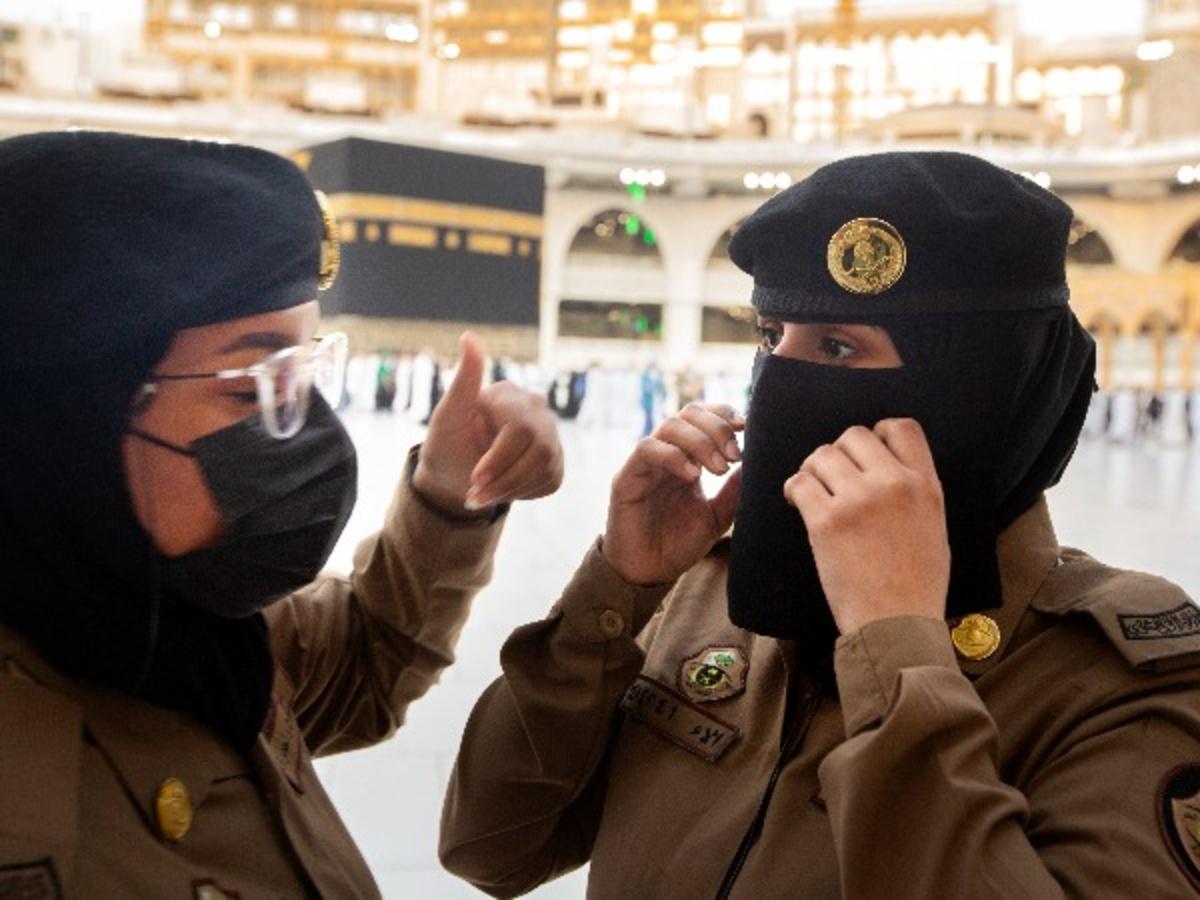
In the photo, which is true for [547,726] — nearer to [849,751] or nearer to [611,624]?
[611,624]

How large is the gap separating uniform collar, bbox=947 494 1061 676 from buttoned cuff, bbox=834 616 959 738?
0.18m

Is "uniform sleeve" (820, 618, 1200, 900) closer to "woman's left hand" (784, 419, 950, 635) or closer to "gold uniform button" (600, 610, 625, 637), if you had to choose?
"woman's left hand" (784, 419, 950, 635)

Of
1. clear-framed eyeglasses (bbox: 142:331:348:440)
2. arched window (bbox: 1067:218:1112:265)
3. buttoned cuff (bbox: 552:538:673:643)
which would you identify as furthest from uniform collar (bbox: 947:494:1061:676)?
arched window (bbox: 1067:218:1112:265)

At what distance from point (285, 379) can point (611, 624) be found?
1.49 feet

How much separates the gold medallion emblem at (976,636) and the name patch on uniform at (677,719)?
0.91 ft

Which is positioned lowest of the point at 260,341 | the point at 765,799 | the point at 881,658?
the point at 765,799

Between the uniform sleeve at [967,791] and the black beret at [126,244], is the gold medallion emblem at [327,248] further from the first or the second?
the uniform sleeve at [967,791]

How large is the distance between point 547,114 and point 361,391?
2320 cm

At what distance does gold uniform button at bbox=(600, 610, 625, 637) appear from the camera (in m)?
1.50

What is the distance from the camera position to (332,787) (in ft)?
12.4

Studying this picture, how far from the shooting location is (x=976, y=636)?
132 centimetres

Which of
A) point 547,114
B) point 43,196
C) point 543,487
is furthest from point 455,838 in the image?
point 547,114

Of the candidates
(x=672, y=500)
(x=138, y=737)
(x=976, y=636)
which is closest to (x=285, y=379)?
(x=138, y=737)

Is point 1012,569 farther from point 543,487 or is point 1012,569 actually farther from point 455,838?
point 455,838
